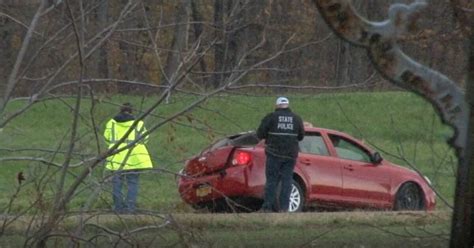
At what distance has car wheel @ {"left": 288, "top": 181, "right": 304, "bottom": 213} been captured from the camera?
62.9ft

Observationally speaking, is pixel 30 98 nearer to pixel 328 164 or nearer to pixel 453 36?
pixel 453 36

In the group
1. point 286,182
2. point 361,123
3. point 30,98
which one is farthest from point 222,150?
point 361,123

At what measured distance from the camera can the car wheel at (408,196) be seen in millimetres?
20328

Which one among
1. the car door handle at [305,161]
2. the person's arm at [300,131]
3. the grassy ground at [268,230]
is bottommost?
the grassy ground at [268,230]

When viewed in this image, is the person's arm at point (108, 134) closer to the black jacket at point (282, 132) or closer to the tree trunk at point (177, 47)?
the tree trunk at point (177, 47)

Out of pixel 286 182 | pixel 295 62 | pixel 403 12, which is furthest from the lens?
pixel 286 182

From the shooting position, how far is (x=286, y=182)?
1830cm

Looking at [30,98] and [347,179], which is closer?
[30,98]

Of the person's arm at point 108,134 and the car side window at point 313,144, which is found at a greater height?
the person's arm at point 108,134

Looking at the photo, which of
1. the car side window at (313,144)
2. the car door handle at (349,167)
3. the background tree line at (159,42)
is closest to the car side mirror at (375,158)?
the car door handle at (349,167)

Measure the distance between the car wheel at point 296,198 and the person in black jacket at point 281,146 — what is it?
573 mm

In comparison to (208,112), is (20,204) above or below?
below

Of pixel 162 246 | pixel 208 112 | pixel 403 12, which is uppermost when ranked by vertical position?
pixel 403 12

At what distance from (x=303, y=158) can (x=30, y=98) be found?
30.4 ft
